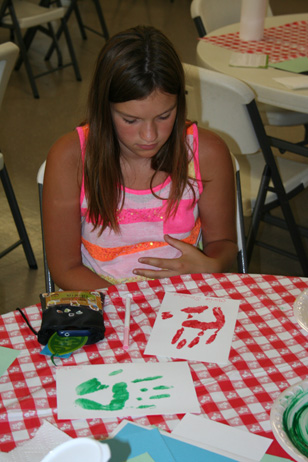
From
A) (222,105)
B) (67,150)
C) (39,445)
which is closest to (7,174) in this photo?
(222,105)

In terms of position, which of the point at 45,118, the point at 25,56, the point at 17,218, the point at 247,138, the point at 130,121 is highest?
the point at 130,121

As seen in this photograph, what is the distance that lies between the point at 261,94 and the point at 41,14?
2.57 meters

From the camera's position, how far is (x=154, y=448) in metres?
0.92

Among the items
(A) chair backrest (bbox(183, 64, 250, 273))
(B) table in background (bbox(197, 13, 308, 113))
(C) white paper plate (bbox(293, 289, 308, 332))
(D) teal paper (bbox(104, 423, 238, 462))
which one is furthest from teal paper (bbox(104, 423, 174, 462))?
(B) table in background (bbox(197, 13, 308, 113))

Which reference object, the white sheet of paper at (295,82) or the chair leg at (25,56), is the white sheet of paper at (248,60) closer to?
the white sheet of paper at (295,82)

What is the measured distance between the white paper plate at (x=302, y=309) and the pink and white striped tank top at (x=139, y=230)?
0.42m

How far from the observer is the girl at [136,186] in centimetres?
134

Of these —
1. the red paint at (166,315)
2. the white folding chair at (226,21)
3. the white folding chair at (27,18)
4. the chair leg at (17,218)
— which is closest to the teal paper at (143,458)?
the red paint at (166,315)

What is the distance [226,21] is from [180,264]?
6.62 feet

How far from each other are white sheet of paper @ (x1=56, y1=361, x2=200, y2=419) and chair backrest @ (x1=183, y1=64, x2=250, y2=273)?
116 cm

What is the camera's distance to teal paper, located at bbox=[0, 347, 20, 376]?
1075mm

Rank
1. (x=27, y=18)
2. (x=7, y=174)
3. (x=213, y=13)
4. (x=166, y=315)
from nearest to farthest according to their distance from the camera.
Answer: (x=166, y=315) → (x=7, y=174) → (x=213, y=13) → (x=27, y=18)

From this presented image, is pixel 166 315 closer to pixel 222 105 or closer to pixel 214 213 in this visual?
pixel 214 213

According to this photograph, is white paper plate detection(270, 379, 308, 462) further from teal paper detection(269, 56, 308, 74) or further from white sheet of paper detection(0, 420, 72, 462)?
teal paper detection(269, 56, 308, 74)
